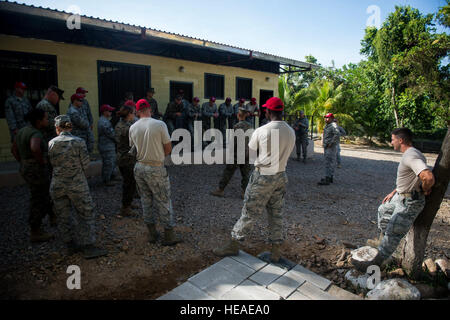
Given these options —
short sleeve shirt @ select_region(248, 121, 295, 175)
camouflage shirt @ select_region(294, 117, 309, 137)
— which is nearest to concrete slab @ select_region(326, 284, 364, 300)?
short sleeve shirt @ select_region(248, 121, 295, 175)

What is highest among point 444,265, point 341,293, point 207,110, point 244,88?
point 244,88

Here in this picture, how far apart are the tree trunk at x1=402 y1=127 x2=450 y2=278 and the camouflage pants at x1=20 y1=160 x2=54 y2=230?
4.64 meters

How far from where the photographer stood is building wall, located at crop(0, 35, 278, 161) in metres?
Answer: 7.23

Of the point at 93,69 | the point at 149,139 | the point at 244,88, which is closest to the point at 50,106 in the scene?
the point at 149,139

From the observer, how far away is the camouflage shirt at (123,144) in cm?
484

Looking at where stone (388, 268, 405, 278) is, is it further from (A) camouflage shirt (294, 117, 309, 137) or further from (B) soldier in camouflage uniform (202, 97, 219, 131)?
(B) soldier in camouflage uniform (202, 97, 219, 131)

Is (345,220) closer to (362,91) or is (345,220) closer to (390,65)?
(390,65)

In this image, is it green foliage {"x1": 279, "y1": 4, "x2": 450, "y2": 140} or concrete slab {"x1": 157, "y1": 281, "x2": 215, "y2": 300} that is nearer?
concrete slab {"x1": 157, "y1": 281, "x2": 215, "y2": 300}

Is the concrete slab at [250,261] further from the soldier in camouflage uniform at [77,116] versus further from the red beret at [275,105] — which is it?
the soldier in camouflage uniform at [77,116]

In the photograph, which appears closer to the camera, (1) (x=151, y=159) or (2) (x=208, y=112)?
(1) (x=151, y=159)

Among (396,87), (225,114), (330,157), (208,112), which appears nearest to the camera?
(330,157)

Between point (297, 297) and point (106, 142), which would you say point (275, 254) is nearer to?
point (297, 297)

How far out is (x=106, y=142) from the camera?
6262mm

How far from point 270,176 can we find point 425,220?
5.95 feet
